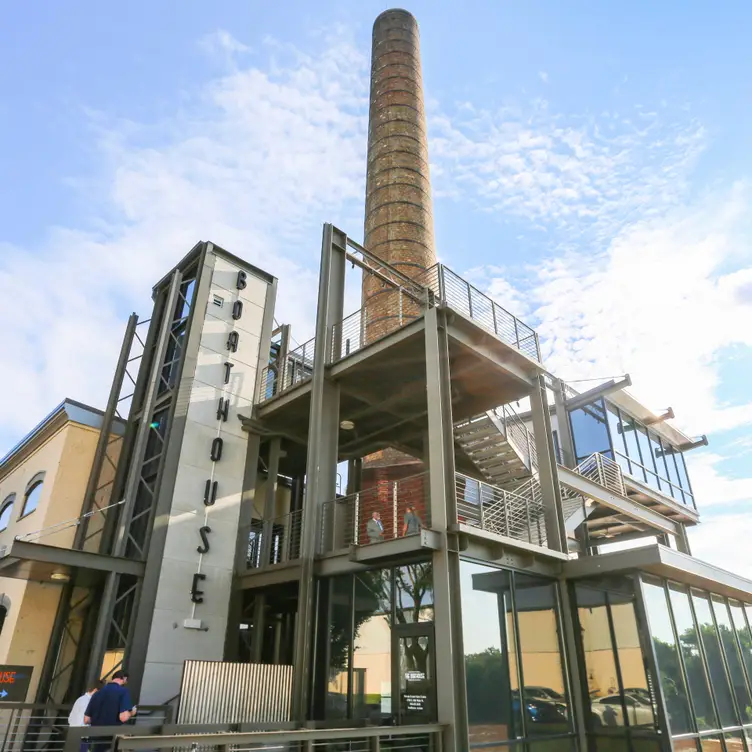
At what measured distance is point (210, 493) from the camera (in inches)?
504

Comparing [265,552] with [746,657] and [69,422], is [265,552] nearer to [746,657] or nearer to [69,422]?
[69,422]

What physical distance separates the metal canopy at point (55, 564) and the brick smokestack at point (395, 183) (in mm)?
6151

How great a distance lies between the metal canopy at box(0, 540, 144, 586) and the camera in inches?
388

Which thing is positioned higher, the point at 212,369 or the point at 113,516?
the point at 212,369

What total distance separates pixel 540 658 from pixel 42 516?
34.4 ft

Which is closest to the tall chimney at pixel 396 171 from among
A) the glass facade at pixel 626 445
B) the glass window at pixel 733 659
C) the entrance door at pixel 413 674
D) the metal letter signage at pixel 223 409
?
the metal letter signage at pixel 223 409

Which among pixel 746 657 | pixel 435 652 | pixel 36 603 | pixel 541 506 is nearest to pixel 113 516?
pixel 36 603

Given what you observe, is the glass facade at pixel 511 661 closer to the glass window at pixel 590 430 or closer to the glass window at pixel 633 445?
the glass window at pixel 590 430

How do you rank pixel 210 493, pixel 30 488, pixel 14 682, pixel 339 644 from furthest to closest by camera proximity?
pixel 30 488 < pixel 210 493 < pixel 14 682 < pixel 339 644

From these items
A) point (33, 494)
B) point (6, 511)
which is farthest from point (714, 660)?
point (6, 511)

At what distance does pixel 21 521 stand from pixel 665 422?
20282 millimetres

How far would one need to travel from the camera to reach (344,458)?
1550cm

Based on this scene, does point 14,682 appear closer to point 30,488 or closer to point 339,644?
point 30,488

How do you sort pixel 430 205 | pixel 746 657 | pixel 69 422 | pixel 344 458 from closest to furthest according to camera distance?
pixel 746 657 → pixel 69 422 → pixel 344 458 → pixel 430 205
